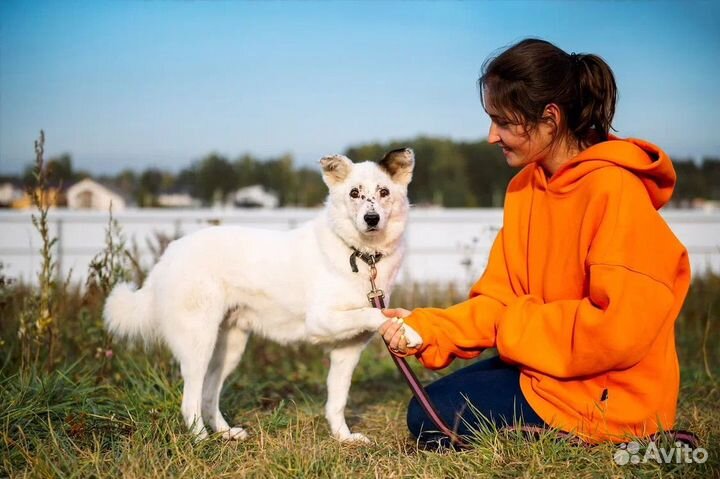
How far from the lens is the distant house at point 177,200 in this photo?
1414cm

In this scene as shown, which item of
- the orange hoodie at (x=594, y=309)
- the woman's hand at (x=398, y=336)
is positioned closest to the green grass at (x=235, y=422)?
the orange hoodie at (x=594, y=309)

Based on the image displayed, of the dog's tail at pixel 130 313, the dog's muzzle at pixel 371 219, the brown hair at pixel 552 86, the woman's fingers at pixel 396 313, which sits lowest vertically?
the dog's tail at pixel 130 313

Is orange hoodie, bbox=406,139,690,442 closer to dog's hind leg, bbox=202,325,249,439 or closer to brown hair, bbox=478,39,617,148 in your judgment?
brown hair, bbox=478,39,617,148

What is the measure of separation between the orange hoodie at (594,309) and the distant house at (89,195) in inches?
413

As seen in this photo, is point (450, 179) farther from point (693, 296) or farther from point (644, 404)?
point (644, 404)

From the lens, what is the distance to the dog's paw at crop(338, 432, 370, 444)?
10.9ft

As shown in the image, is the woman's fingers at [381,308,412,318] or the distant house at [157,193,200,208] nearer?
the woman's fingers at [381,308,412,318]

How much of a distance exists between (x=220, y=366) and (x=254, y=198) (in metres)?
11.5

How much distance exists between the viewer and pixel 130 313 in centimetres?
373

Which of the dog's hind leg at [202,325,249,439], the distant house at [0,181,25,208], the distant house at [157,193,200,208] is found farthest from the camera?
the distant house at [157,193,200,208]

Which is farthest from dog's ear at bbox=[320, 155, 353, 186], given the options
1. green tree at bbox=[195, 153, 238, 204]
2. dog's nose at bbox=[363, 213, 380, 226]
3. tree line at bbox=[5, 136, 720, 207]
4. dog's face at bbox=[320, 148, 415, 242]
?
green tree at bbox=[195, 153, 238, 204]

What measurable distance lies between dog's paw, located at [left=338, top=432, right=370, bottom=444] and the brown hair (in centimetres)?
180

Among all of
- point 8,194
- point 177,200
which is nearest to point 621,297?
point 8,194

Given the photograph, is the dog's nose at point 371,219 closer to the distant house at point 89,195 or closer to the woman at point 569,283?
the woman at point 569,283
